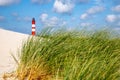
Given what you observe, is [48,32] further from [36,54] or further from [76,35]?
[36,54]

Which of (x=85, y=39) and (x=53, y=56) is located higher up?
(x=85, y=39)

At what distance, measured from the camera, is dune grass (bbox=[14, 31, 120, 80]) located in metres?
3.94

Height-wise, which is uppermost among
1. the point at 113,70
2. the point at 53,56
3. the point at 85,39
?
the point at 85,39

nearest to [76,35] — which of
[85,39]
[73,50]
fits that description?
[85,39]

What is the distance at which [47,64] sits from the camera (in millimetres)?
4988

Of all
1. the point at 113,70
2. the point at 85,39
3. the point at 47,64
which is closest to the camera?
the point at 113,70

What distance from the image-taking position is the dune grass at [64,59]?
12.9 ft

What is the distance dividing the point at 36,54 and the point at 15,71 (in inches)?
18.0

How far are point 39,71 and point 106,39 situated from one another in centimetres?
246

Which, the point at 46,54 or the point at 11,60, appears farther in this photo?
the point at 11,60

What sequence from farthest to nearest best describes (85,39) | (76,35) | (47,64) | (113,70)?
1. (76,35)
2. (85,39)
3. (47,64)
4. (113,70)

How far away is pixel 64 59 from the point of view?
5051mm

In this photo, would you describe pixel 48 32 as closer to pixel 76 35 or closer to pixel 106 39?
pixel 76 35

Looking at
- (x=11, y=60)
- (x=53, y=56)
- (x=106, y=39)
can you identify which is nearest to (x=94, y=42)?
(x=106, y=39)
